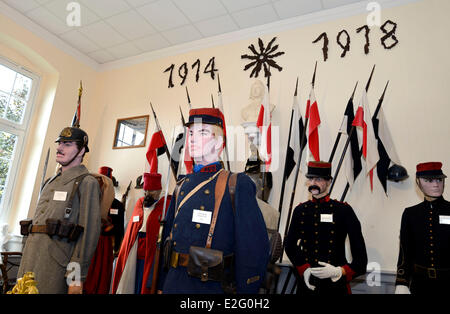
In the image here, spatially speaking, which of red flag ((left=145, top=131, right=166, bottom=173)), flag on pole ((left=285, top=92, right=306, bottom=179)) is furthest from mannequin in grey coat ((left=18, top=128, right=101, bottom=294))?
flag on pole ((left=285, top=92, right=306, bottom=179))

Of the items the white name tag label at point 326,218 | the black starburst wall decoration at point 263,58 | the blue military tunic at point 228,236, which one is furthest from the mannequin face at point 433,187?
the black starburst wall decoration at point 263,58

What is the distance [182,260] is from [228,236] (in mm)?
256

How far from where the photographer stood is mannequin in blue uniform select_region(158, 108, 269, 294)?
1482 mm

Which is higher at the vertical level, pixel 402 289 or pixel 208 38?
pixel 208 38

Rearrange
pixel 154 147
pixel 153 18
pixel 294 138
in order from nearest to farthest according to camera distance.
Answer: pixel 294 138
pixel 154 147
pixel 153 18

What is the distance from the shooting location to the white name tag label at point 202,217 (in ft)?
5.30

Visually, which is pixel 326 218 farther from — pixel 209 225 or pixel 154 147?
pixel 154 147

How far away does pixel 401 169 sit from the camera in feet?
10.6

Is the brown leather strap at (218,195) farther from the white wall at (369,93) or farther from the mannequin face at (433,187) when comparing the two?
the white wall at (369,93)

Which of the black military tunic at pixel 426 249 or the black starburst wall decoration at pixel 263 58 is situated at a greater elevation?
the black starburst wall decoration at pixel 263 58

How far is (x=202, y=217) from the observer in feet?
5.32

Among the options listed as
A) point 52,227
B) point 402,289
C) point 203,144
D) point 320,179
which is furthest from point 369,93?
point 52,227

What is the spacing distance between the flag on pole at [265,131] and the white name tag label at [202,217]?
2190mm
